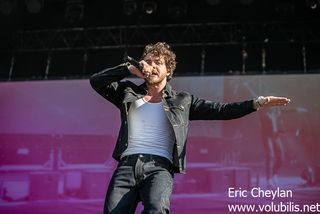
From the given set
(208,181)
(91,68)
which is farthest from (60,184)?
(91,68)

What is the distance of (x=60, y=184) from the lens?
5.54 metres

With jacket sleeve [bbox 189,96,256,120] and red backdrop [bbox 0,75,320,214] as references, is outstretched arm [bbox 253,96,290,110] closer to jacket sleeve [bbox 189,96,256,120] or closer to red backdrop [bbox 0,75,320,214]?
jacket sleeve [bbox 189,96,256,120]

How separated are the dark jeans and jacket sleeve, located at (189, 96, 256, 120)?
0.33 m

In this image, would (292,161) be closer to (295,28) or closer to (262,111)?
(262,111)

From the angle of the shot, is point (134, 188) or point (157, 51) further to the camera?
point (157, 51)

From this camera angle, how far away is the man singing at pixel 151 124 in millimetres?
2219

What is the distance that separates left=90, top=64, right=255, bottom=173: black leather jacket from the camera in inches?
93.8

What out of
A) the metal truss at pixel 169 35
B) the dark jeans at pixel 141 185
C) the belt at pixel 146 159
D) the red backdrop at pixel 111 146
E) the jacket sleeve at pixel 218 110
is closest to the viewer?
the dark jeans at pixel 141 185

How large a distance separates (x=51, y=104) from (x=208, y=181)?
1.98 meters

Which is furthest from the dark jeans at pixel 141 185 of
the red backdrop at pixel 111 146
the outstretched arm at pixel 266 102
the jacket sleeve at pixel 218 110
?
the red backdrop at pixel 111 146

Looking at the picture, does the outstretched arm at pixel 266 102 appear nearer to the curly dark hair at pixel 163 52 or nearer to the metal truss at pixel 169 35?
the curly dark hair at pixel 163 52

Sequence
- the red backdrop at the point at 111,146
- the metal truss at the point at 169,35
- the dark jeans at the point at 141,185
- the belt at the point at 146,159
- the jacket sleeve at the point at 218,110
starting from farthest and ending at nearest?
the metal truss at the point at 169,35
the red backdrop at the point at 111,146
the jacket sleeve at the point at 218,110
the belt at the point at 146,159
the dark jeans at the point at 141,185

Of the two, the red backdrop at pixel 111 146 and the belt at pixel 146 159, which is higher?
the red backdrop at pixel 111 146

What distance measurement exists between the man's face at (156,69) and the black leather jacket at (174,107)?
0.09m
